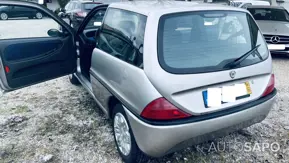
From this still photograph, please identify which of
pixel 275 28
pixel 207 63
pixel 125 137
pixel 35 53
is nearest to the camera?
pixel 207 63

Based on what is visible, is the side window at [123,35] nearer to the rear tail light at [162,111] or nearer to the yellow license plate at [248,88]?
the rear tail light at [162,111]

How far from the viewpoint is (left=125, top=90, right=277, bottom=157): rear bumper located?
1.85 m

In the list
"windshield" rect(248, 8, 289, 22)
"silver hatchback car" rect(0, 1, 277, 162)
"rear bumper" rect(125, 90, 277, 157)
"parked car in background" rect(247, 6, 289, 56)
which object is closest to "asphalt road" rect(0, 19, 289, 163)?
"silver hatchback car" rect(0, 1, 277, 162)

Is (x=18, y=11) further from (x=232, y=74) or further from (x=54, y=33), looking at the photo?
(x=232, y=74)

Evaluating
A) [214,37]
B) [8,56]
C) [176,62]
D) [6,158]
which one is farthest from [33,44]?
[214,37]

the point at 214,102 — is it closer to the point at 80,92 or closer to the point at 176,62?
the point at 176,62

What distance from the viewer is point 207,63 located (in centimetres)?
199

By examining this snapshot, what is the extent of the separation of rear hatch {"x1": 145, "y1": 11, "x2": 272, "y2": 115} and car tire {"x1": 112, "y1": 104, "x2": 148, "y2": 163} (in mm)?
617

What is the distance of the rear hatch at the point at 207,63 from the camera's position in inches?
73.1

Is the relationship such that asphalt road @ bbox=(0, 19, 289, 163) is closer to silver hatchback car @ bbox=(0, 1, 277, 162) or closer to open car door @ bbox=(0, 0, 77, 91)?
open car door @ bbox=(0, 0, 77, 91)

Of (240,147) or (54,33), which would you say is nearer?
(240,147)

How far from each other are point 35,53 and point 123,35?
1.33 meters

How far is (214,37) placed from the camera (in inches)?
84.1

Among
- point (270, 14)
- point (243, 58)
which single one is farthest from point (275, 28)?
point (243, 58)
